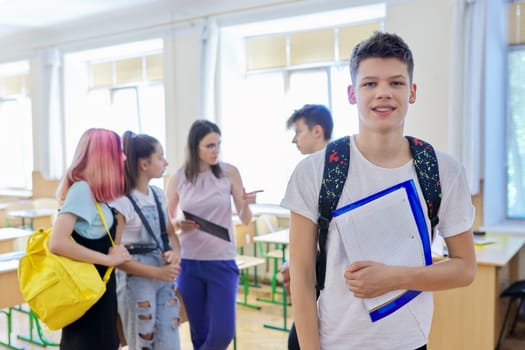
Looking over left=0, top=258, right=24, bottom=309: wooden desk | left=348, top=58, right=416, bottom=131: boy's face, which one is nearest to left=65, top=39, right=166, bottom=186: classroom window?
left=0, top=258, right=24, bottom=309: wooden desk

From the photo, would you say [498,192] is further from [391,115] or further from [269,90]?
[391,115]

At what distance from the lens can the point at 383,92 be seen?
1.06 meters

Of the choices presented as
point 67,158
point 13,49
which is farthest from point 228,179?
point 13,49

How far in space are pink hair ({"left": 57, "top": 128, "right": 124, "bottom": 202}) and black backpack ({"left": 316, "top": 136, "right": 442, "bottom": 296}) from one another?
1153mm

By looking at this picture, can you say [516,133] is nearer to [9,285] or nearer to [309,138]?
[309,138]

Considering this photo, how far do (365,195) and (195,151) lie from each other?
178cm

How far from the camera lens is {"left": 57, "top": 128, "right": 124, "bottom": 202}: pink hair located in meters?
1.99

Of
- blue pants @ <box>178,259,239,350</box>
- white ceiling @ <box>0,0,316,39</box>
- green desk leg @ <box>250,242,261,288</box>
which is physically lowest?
green desk leg @ <box>250,242,261,288</box>

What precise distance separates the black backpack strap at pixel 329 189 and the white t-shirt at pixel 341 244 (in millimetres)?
11

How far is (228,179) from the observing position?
2809 millimetres

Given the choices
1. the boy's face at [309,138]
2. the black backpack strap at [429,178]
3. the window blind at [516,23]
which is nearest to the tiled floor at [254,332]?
the boy's face at [309,138]

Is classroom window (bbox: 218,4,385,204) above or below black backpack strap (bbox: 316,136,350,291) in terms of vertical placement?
above

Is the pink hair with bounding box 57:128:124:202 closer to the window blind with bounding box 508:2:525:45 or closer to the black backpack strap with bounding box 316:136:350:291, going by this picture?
the black backpack strap with bounding box 316:136:350:291

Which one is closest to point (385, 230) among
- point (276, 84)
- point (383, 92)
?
point (383, 92)
